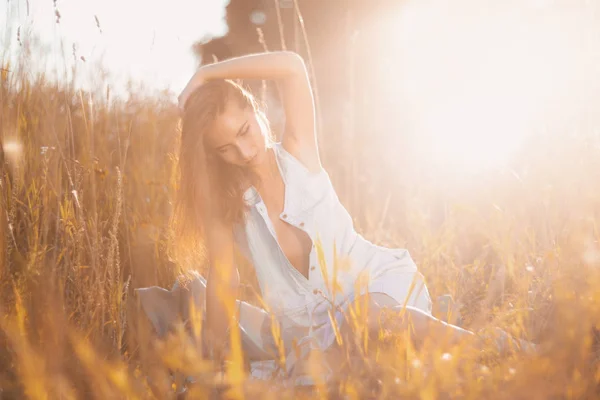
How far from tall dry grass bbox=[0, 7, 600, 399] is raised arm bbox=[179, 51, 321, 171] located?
1.52 ft

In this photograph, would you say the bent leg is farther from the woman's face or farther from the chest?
the woman's face

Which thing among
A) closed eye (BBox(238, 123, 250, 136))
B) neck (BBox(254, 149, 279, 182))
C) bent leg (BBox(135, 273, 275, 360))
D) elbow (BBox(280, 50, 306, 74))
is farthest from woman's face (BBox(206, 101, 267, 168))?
bent leg (BBox(135, 273, 275, 360))

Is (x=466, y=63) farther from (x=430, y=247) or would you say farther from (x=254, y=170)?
(x=254, y=170)

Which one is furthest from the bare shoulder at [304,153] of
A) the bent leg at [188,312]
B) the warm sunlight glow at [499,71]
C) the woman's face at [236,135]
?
the warm sunlight glow at [499,71]

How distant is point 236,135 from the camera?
1870 mm

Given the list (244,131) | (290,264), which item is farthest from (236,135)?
(290,264)

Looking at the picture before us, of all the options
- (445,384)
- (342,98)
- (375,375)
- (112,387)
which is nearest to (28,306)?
(112,387)

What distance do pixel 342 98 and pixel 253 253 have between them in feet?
15.3

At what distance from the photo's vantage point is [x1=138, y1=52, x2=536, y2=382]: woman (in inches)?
74.0

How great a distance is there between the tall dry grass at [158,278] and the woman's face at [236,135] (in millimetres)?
278

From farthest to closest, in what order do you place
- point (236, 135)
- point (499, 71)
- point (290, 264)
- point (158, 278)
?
point (499, 71) < point (158, 278) < point (290, 264) < point (236, 135)

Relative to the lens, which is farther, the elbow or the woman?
the elbow

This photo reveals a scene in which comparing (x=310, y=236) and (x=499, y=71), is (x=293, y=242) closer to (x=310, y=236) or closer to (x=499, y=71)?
(x=310, y=236)

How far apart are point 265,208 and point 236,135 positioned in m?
0.30
